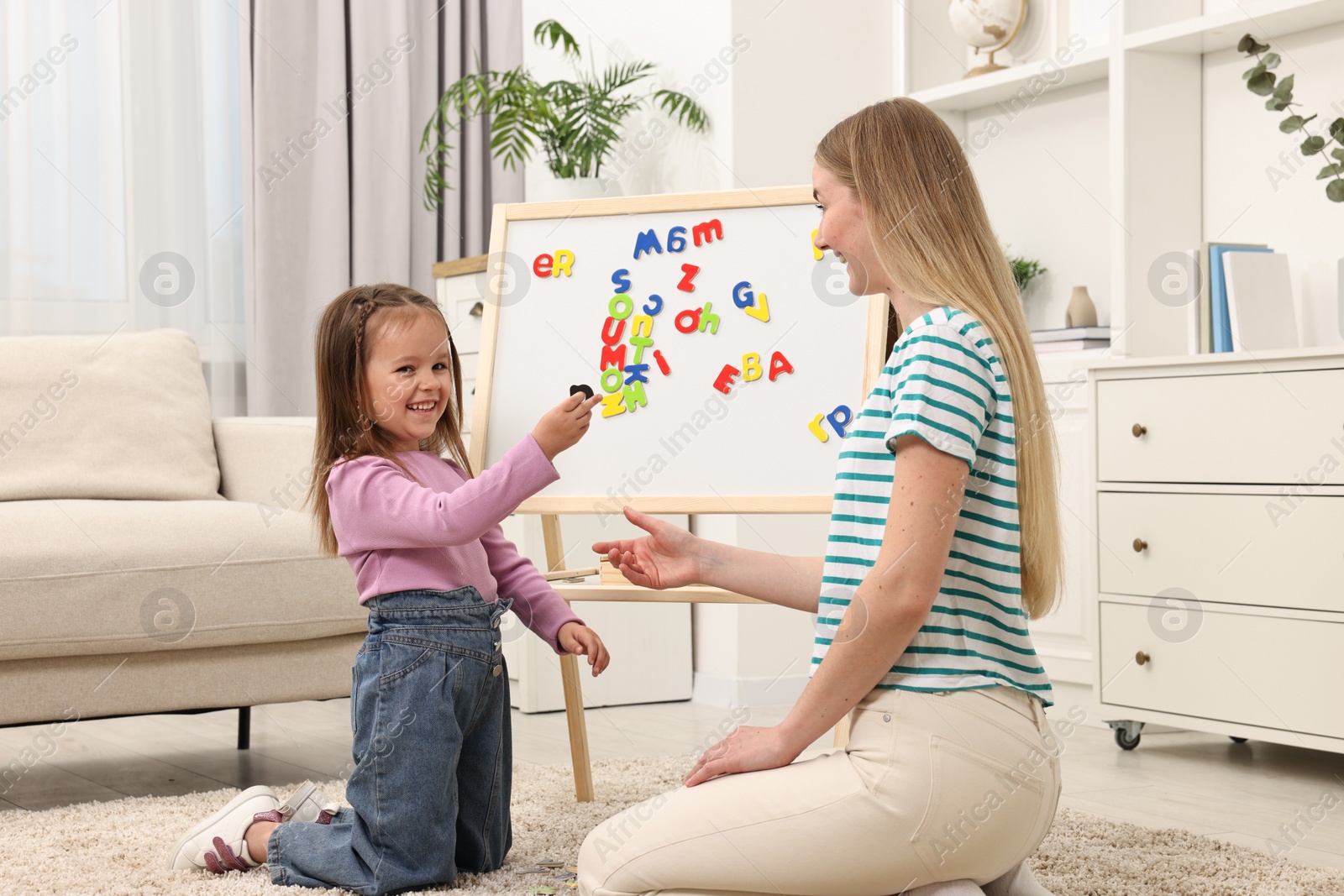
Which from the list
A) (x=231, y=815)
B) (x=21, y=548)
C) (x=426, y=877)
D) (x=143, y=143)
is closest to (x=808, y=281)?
(x=426, y=877)

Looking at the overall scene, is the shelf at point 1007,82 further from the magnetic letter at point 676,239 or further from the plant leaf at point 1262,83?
the magnetic letter at point 676,239

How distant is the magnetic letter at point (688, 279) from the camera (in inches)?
74.2

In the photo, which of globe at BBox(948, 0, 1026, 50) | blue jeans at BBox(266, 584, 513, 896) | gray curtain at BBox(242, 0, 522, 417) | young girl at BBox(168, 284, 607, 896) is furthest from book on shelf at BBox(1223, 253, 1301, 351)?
gray curtain at BBox(242, 0, 522, 417)

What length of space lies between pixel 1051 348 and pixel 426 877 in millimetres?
1932

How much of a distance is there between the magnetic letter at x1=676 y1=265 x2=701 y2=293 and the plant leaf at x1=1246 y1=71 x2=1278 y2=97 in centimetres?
126

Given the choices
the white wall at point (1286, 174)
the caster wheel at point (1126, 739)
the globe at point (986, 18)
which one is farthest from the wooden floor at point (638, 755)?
the globe at point (986, 18)

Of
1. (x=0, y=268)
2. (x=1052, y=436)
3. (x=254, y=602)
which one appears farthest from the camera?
(x=0, y=268)

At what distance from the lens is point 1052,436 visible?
1236mm

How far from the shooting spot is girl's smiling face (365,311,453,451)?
160cm

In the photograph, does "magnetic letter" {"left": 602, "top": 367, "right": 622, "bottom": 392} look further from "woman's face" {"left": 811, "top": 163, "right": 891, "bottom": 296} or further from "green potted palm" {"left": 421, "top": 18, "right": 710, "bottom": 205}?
"green potted palm" {"left": 421, "top": 18, "right": 710, "bottom": 205}

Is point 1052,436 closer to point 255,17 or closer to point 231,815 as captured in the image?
point 231,815

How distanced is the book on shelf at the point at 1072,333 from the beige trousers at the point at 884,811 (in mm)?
1837

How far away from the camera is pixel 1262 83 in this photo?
97.0 inches

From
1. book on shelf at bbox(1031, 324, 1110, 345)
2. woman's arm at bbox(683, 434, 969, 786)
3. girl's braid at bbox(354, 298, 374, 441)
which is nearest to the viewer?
woman's arm at bbox(683, 434, 969, 786)
